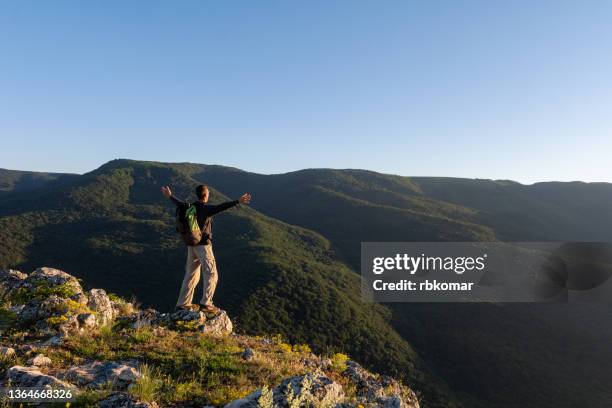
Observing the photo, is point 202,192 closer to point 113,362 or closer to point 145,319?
point 145,319

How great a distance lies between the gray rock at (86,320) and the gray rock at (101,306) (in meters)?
0.36

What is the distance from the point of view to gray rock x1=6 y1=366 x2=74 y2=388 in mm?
4910

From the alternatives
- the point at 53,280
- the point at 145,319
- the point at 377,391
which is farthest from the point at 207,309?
the point at 377,391

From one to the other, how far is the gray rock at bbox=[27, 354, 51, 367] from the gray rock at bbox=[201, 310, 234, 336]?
10.4ft

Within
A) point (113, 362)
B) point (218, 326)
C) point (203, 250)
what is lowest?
point (218, 326)

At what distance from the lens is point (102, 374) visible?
5.53 metres

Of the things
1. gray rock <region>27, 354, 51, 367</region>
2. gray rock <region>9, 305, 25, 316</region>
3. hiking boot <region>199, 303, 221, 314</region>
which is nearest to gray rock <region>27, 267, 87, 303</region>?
gray rock <region>9, 305, 25, 316</region>

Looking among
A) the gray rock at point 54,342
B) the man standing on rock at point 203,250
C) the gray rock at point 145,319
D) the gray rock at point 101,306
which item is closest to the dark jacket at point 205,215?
the man standing on rock at point 203,250

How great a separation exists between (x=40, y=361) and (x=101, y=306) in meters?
3.16

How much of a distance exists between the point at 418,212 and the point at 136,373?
14039 centimetres

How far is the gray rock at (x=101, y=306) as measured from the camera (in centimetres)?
821

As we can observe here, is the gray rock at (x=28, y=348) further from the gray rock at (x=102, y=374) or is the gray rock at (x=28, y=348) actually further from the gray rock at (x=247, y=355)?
the gray rock at (x=247, y=355)

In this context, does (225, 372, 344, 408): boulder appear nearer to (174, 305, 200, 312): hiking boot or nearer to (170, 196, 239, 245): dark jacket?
(170, 196, 239, 245): dark jacket

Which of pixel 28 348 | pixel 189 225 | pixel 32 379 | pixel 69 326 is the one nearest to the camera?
pixel 32 379
